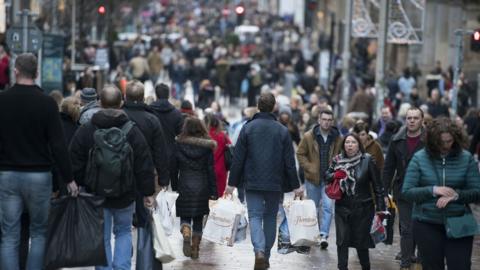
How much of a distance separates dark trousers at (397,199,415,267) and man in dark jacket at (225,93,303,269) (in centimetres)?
100

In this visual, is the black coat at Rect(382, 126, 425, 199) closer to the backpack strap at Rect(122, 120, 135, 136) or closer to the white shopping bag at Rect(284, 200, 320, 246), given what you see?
the white shopping bag at Rect(284, 200, 320, 246)

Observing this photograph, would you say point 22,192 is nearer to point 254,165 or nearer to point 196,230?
point 254,165

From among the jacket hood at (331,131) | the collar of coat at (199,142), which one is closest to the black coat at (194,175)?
the collar of coat at (199,142)

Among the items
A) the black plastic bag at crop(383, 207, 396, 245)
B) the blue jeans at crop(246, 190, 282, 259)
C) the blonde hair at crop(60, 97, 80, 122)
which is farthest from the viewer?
the black plastic bag at crop(383, 207, 396, 245)

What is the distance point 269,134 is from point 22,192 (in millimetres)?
3437

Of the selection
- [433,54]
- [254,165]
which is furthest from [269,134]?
[433,54]

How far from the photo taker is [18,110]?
1052 cm

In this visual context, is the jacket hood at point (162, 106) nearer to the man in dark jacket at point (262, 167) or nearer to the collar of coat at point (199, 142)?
the collar of coat at point (199, 142)

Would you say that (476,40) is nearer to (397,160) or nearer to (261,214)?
(397,160)

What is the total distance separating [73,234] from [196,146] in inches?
161

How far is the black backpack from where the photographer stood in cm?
1091

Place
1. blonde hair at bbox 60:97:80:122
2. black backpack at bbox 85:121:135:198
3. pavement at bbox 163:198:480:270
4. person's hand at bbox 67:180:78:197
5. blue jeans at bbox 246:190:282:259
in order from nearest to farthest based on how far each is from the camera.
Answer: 1. person's hand at bbox 67:180:78:197
2. black backpack at bbox 85:121:135:198
3. blonde hair at bbox 60:97:80:122
4. blue jeans at bbox 246:190:282:259
5. pavement at bbox 163:198:480:270

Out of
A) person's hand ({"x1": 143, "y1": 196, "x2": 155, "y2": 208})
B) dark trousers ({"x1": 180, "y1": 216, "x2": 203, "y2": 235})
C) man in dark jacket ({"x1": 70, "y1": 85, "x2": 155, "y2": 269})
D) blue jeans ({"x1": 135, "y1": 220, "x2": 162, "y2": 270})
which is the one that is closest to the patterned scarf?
dark trousers ({"x1": 180, "y1": 216, "x2": 203, "y2": 235})

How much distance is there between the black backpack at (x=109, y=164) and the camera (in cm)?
1091
